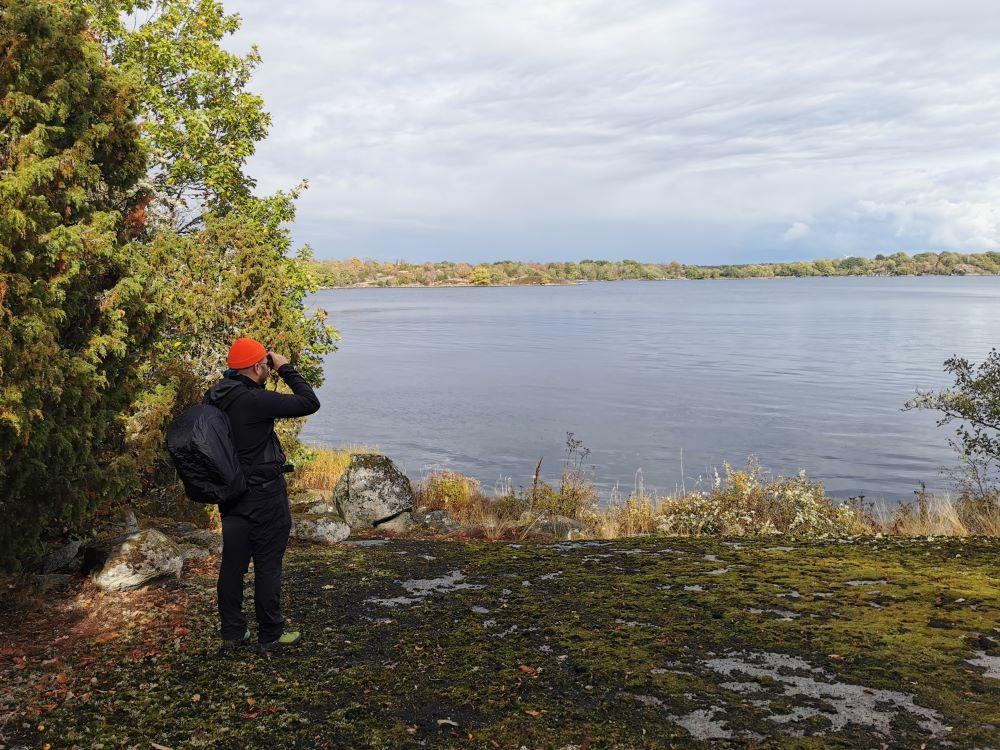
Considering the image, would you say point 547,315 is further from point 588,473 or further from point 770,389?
point 588,473

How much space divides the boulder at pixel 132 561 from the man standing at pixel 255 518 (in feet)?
5.89

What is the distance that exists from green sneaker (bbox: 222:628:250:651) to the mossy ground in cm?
11

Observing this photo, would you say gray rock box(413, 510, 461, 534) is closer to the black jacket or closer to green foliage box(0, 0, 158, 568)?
green foliage box(0, 0, 158, 568)

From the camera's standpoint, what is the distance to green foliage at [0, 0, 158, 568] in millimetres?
6168

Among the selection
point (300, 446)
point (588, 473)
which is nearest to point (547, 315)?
point (588, 473)

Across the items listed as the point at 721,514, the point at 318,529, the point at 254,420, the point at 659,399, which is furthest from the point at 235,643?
the point at 659,399

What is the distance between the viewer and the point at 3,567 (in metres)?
6.55

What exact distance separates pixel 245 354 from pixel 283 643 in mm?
2201

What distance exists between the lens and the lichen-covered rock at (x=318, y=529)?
966 centimetres

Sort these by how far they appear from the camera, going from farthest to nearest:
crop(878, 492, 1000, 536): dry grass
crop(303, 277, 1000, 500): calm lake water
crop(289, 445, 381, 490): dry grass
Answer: crop(303, 277, 1000, 500): calm lake water → crop(289, 445, 381, 490): dry grass → crop(878, 492, 1000, 536): dry grass

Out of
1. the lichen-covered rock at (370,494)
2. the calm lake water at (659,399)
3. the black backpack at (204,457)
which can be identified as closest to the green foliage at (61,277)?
the black backpack at (204,457)

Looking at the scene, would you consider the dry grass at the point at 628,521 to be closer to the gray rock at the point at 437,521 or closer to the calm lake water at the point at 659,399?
the gray rock at the point at 437,521

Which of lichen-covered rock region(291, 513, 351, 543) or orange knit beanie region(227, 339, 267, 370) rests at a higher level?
orange knit beanie region(227, 339, 267, 370)

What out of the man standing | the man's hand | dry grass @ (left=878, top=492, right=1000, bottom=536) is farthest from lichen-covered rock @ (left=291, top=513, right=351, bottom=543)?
dry grass @ (left=878, top=492, right=1000, bottom=536)
